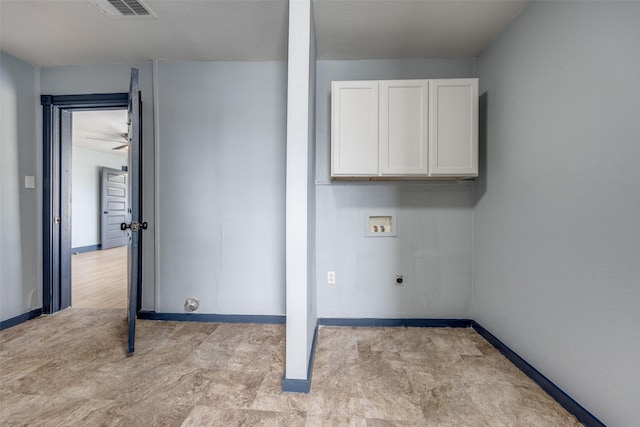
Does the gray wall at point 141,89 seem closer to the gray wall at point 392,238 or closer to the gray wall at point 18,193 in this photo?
the gray wall at point 18,193

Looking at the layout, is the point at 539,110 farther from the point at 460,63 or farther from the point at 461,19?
the point at 460,63

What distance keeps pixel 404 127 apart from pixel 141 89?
2420mm

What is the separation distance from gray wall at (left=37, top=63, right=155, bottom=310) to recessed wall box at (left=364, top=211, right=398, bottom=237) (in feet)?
6.58

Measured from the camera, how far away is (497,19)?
6.22ft

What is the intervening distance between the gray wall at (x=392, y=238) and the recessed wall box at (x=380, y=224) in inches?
1.8

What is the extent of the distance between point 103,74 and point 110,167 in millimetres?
5414

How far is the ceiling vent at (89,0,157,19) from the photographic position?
178cm

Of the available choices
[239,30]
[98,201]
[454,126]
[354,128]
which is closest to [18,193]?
[239,30]

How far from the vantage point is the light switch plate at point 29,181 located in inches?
99.7

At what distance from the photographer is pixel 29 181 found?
2.56 m

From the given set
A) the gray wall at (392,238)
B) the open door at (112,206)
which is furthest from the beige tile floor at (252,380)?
the open door at (112,206)

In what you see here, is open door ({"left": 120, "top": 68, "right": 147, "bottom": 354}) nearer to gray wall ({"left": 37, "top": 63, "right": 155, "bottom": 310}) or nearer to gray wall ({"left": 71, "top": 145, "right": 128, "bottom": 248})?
gray wall ({"left": 37, "top": 63, "right": 155, "bottom": 310})

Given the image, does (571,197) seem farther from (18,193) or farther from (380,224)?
(18,193)

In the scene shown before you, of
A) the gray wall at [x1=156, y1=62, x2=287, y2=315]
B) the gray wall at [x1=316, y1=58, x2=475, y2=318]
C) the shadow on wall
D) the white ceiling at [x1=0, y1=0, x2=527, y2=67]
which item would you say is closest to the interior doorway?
the gray wall at [x1=156, y1=62, x2=287, y2=315]
